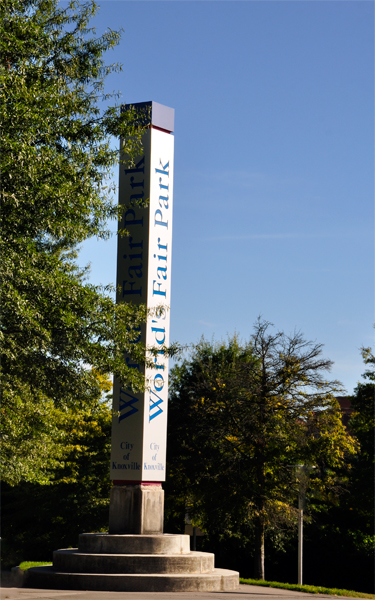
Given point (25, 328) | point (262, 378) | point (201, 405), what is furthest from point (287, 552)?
point (25, 328)

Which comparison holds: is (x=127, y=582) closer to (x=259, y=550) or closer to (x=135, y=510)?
(x=135, y=510)

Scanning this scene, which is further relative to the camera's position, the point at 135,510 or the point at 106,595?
the point at 135,510

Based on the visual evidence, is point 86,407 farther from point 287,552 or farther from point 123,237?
point 287,552

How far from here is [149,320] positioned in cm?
1806

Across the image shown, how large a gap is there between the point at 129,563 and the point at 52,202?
864cm

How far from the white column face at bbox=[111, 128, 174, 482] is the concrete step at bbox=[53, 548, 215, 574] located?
2.44 meters

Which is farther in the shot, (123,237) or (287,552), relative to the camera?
(287,552)

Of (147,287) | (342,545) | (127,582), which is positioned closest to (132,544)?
(127,582)

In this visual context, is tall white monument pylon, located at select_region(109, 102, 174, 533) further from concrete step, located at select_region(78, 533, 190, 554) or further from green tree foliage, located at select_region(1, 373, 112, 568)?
green tree foliage, located at select_region(1, 373, 112, 568)

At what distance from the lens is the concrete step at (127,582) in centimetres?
1459

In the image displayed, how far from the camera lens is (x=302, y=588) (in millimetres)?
18734

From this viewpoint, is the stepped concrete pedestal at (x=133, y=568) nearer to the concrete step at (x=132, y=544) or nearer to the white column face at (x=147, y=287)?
the concrete step at (x=132, y=544)

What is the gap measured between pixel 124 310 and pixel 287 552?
23995 mm

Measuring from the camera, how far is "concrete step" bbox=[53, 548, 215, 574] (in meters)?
15.2
